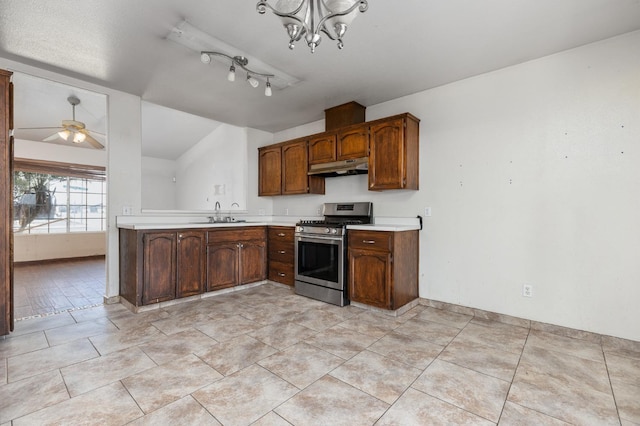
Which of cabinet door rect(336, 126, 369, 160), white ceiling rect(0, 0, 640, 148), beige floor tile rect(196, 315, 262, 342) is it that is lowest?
beige floor tile rect(196, 315, 262, 342)

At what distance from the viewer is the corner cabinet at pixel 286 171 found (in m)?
4.32

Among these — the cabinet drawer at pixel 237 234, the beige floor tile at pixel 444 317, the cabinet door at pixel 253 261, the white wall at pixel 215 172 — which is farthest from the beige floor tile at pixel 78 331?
the beige floor tile at pixel 444 317

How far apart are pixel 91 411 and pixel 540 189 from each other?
3.68m

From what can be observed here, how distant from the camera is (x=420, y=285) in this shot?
348 centimetres

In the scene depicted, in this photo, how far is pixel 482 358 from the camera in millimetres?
2166

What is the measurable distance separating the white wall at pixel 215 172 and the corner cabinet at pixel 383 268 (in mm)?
2450

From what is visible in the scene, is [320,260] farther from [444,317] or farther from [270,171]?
[270,171]

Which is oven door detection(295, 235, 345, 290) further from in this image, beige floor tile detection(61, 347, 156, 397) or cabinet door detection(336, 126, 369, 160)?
beige floor tile detection(61, 347, 156, 397)

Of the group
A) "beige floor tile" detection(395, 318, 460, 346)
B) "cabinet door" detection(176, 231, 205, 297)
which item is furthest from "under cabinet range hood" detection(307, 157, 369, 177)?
"beige floor tile" detection(395, 318, 460, 346)

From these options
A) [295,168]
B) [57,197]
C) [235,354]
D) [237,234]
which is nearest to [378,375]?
[235,354]

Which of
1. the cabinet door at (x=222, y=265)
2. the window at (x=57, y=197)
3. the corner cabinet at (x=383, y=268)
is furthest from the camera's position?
the window at (x=57, y=197)

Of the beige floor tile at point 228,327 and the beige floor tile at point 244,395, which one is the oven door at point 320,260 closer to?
the beige floor tile at point 228,327

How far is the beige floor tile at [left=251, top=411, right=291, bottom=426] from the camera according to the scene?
146 centimetres

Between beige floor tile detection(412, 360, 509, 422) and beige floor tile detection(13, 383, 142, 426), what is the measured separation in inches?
64.3
